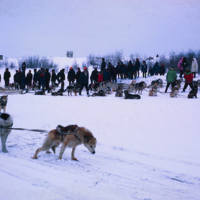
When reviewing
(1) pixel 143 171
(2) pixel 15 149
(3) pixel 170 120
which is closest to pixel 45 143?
(2) pixel 15 149

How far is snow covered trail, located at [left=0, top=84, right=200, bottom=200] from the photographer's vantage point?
269cm

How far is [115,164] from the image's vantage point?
367 centimetres

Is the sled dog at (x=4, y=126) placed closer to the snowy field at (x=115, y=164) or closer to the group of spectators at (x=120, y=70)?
the snowy field at (x=115, y=164)

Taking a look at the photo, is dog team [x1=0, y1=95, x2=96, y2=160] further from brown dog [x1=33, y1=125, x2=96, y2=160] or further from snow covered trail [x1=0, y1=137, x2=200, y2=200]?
snow covered trail [x1=0, y1=137, x2=200, y2=200]

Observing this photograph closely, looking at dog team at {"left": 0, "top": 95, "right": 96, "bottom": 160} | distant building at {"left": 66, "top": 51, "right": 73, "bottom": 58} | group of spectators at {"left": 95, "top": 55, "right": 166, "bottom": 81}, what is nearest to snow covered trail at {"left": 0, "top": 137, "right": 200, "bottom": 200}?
dog team at {"left": 0, "top": 95, "right": 96, "bottom": 160}

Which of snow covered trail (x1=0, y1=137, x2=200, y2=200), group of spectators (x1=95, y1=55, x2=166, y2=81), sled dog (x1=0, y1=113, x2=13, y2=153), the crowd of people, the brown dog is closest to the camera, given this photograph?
snow covered trail (x1=0, y1=137, x2=200, y2=200)

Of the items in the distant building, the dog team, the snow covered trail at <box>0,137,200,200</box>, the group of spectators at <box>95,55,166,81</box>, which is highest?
the distant building

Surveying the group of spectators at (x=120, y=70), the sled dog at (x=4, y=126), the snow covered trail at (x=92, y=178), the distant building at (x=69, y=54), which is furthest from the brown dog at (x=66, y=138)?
the distant building at (x=69, y=54)

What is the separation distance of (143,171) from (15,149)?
2.19 meters

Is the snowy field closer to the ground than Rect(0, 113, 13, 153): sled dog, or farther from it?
closer to the ground

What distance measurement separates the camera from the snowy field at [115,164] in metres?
2.69

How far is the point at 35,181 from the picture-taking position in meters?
2.81

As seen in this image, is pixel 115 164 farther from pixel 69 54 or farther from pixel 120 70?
pixel 69 54

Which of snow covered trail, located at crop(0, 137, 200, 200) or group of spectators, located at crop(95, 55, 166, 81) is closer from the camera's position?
snow covered trail, located at crop(0, 137, 200, 200)
